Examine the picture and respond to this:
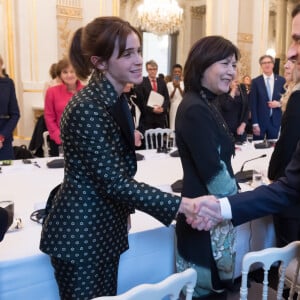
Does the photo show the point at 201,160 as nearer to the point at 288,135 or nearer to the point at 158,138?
the point at 288,135

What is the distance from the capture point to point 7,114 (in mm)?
3684

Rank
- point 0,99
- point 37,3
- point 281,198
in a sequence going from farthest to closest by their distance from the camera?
point 37,3 → point 0,99 → point 281,198

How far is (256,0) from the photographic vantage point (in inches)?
349

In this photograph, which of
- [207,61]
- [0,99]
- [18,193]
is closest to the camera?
[207,61]

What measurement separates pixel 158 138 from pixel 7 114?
1.67 m

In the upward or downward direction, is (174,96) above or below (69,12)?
below

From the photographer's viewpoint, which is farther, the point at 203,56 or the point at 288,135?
the point at 288,135

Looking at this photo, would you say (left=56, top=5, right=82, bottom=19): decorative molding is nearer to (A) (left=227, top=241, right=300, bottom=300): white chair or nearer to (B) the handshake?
(B) the handshake

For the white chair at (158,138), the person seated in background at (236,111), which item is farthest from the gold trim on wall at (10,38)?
the person seated in background at (236,111)

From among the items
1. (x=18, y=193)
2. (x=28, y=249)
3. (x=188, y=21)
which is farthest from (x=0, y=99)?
(x=188, y=21)

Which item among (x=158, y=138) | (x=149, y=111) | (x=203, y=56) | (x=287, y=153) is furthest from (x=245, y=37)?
(x=203, y=56)

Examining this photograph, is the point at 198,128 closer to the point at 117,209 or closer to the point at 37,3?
the point at 117,209

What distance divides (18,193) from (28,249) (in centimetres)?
84

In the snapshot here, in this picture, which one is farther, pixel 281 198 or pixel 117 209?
pixel 281 198
